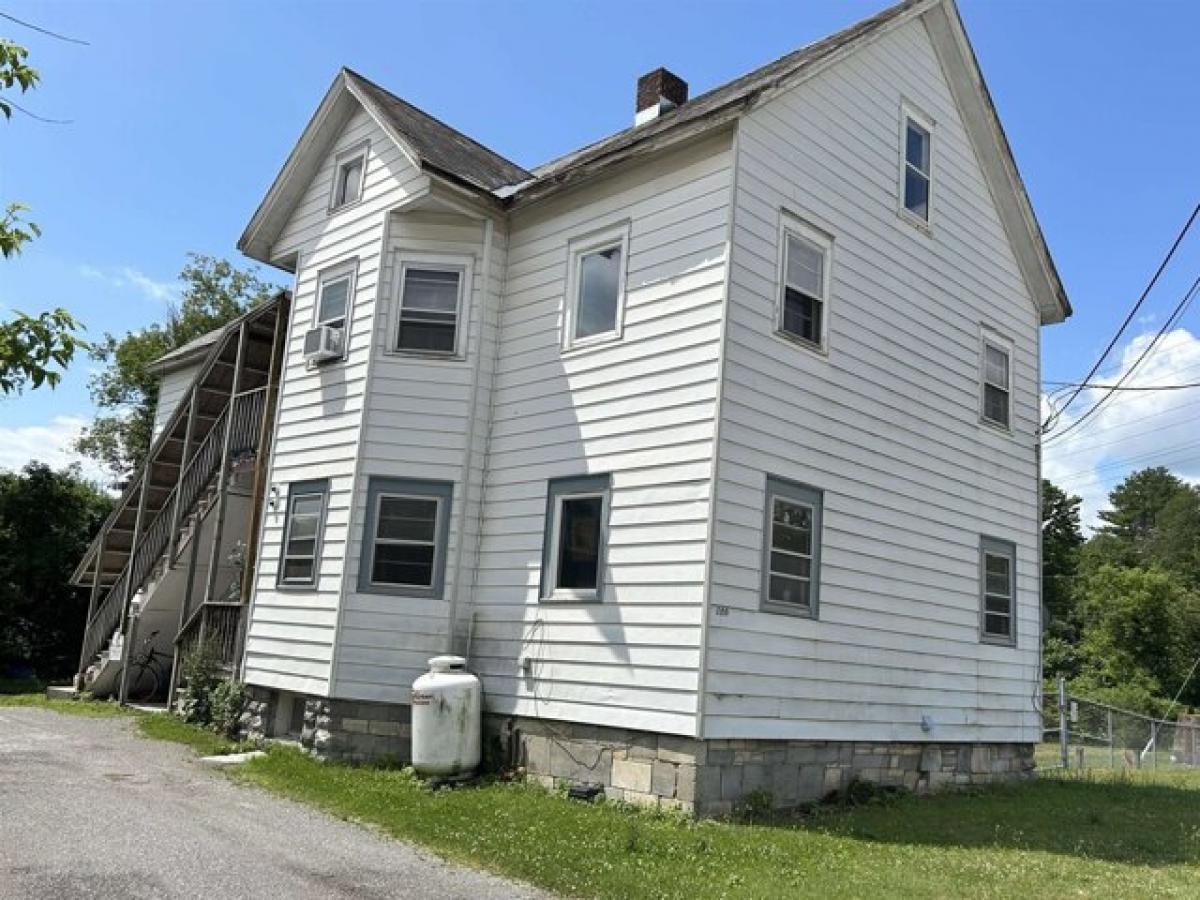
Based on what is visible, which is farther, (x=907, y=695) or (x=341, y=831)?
(x=907, y=695)

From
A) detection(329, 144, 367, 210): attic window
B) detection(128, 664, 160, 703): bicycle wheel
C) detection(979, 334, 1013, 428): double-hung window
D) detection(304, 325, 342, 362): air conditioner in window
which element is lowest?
detection(128, 664, 160, 703): bicycle wheel

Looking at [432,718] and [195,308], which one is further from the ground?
[195,308]

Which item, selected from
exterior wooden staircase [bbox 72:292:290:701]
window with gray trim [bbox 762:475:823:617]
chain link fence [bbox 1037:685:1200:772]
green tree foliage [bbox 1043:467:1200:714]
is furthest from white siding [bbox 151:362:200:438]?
green tree foliage [bbox 1043:467:1200:714]

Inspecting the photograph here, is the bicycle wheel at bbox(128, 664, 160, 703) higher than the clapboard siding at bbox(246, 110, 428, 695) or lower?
lower

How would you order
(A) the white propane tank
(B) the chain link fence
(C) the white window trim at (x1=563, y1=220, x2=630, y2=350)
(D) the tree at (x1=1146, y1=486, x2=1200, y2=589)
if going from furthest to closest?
(D) the tree at (x1=1146, y1=486, x2=1200, y2=589) → (B) the chain link fence → (C) the white window trim at (x1=563, y1=220, x2=630, y2=350) → (A) the white propane tank

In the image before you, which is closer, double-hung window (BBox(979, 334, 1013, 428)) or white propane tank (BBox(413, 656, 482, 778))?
white propane tank (BBox(413, 656, 482, 778))

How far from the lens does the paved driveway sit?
695cm

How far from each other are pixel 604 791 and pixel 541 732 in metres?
1.23

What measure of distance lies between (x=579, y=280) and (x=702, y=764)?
6.04 metres

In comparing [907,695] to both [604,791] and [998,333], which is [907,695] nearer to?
[604,791]

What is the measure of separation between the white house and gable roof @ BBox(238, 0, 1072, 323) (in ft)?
0.20

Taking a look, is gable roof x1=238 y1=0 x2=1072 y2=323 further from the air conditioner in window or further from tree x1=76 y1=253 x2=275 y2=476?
tree x1=76 y1=253 x2=275 y2=476

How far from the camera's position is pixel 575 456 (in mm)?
11953

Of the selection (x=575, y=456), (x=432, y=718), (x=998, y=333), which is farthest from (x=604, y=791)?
(x=998, y=333)
